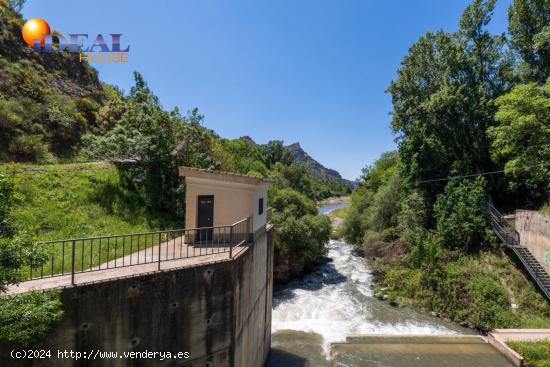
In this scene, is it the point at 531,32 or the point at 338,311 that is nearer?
the point at 338,311

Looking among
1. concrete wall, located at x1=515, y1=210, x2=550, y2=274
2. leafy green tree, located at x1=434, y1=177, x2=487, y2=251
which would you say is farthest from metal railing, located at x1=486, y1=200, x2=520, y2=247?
leafy green tree, located at x1=434, y1=177, x2=487, y2=251

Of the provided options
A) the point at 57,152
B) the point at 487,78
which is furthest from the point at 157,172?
the point at 487,78

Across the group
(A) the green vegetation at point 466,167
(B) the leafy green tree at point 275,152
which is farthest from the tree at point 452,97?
(B) the leafy green tree at point 275,152

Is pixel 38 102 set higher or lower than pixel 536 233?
higher

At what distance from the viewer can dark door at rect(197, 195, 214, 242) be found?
10.3m

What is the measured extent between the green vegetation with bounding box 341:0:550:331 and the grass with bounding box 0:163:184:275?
17.3m

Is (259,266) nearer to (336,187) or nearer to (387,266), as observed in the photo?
(387,266)

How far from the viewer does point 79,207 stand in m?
13.6

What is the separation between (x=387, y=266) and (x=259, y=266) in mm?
15418

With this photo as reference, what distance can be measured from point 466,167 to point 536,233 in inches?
246

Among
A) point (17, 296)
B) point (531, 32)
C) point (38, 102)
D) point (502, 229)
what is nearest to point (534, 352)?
point (502, 229)

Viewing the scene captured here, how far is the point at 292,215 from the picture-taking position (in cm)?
2252

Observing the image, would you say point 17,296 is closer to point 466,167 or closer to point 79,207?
point 79,207

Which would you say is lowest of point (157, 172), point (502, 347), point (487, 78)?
point (502, 347)
